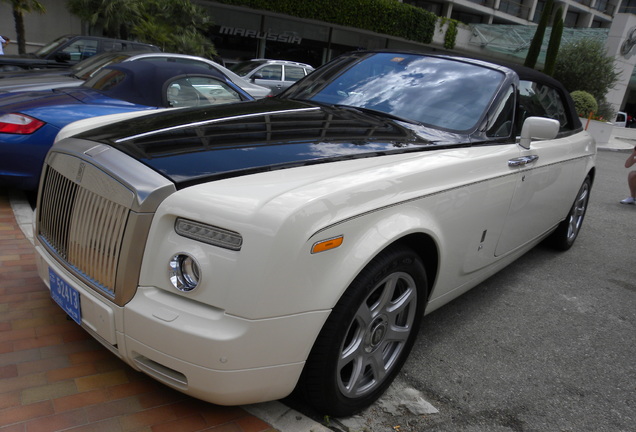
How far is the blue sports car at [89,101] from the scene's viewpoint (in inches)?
176

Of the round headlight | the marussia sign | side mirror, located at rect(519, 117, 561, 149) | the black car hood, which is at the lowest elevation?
the round headlight

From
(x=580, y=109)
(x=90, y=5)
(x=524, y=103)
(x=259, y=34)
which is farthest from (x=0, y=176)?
(x=259, y=34)

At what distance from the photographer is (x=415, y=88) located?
344 centimetres

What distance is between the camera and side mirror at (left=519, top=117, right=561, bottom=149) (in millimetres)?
3219

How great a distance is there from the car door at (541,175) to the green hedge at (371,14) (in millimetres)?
23200

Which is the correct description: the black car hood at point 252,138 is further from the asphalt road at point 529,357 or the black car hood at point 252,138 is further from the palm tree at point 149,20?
the palm tree at point 149,20

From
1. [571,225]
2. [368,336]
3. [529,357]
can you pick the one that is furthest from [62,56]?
[529,357]

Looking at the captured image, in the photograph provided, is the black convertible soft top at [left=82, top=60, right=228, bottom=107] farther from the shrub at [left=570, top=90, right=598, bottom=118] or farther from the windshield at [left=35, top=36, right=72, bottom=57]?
the shrub at [left=570, top=90, right=598, bottom=118]

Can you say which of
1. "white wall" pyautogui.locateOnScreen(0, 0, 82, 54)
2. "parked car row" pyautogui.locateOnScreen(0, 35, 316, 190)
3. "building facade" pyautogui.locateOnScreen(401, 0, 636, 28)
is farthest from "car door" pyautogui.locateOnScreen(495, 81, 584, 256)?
"building facade" pyautogui.locateOnScreen(401, 0, 636, 28)

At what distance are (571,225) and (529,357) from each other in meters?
2.53

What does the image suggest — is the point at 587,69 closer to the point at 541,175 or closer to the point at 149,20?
the point at 149,20

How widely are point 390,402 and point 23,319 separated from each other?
199cm

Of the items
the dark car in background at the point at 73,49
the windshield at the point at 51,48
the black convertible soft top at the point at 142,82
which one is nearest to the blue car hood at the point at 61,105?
the black convertible soft top at the point at 142,82

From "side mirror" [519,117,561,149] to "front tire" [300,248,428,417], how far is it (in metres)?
1.39
